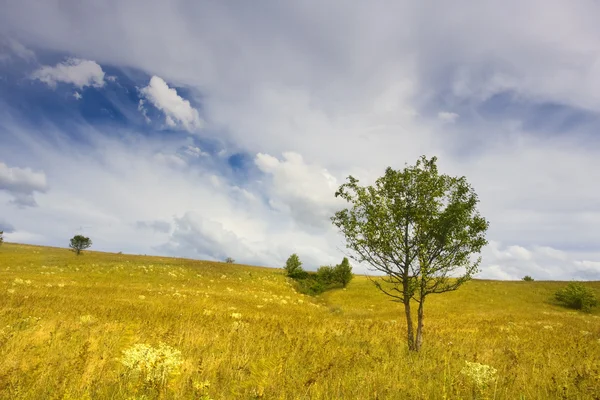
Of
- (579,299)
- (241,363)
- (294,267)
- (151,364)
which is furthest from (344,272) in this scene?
(151,364)

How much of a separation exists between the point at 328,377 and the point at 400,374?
6.46 ft

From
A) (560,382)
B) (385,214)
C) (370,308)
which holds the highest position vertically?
(385,214)

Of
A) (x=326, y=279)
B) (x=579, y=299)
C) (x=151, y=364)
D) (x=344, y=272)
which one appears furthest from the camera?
(x=326, y=279)

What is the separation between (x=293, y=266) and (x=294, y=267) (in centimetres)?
33

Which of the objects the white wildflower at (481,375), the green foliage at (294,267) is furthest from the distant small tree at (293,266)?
the white wildflower at (481,375)

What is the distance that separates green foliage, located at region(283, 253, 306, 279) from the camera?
6203 centimetres

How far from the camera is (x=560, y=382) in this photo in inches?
320

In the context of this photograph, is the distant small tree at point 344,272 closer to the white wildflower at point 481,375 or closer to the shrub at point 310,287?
the shrub at point 310,287

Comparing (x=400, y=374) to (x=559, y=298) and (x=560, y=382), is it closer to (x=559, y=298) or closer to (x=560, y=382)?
(x=560, y=382)

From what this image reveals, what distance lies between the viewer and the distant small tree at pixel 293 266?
6248 centimetres

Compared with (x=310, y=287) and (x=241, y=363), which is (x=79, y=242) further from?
(x=241, y=363)

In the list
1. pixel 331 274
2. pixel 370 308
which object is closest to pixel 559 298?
pixel 370 308

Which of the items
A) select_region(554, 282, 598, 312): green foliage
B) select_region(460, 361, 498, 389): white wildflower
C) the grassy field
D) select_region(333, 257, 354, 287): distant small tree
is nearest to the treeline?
select_region(333, 257, 354, 287): distant small tree

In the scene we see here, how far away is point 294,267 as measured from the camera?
64.1 metres
